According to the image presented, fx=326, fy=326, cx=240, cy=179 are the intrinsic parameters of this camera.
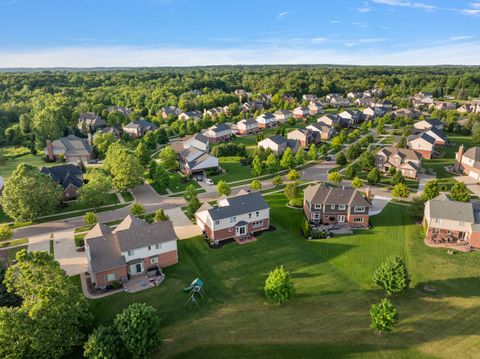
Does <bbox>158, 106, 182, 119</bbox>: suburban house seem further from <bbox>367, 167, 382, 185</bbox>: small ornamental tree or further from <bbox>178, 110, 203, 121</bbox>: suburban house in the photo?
<bbox>367, 167, 382, 185</bbox>: small ornamental tree

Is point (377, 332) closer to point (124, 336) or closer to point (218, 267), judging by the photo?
point (218, 267)

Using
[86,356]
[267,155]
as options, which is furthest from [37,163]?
[86,356]

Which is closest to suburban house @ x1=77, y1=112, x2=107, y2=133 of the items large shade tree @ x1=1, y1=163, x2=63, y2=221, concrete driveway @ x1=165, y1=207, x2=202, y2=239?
large shade tree @ x1=1, y1=163, x2=63, y2=221

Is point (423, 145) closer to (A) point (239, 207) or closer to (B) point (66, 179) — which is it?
(A) point (239, 207)

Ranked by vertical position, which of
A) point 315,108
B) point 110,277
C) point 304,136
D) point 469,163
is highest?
point 315,108

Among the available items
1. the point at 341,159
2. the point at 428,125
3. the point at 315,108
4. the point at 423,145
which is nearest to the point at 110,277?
the point at 341,159
